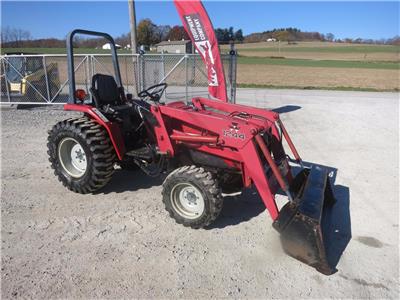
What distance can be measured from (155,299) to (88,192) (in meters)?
2.16

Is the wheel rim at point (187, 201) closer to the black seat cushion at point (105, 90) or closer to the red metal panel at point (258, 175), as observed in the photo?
the red metal panel at point (258, 175)

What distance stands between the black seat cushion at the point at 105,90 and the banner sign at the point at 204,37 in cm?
408

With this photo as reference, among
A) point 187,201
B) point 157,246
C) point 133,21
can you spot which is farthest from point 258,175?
point 133,21

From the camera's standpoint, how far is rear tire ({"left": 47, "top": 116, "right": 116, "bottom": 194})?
13.8 ft

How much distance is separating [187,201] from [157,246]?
610mm

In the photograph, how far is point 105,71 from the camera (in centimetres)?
1185

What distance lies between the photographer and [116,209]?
417 cm

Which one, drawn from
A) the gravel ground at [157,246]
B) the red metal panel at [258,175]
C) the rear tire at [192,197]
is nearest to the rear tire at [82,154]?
the gravel ground at [157,246]

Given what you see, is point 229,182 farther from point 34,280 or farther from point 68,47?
point 68,47

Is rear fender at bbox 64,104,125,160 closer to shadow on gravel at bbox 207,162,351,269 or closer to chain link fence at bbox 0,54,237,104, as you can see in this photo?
shadow on gravel at bbox 207,162,351,269

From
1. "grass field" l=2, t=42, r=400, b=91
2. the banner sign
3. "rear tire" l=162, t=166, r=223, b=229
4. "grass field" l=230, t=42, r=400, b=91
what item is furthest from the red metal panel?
"grass field" l=2, t=42, r=400, b=91

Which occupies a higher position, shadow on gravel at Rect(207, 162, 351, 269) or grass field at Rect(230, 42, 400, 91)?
grass field at Rect(230, 42, 400, 91)

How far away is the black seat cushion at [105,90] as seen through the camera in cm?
450

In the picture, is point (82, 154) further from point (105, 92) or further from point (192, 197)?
point (192, 197)
